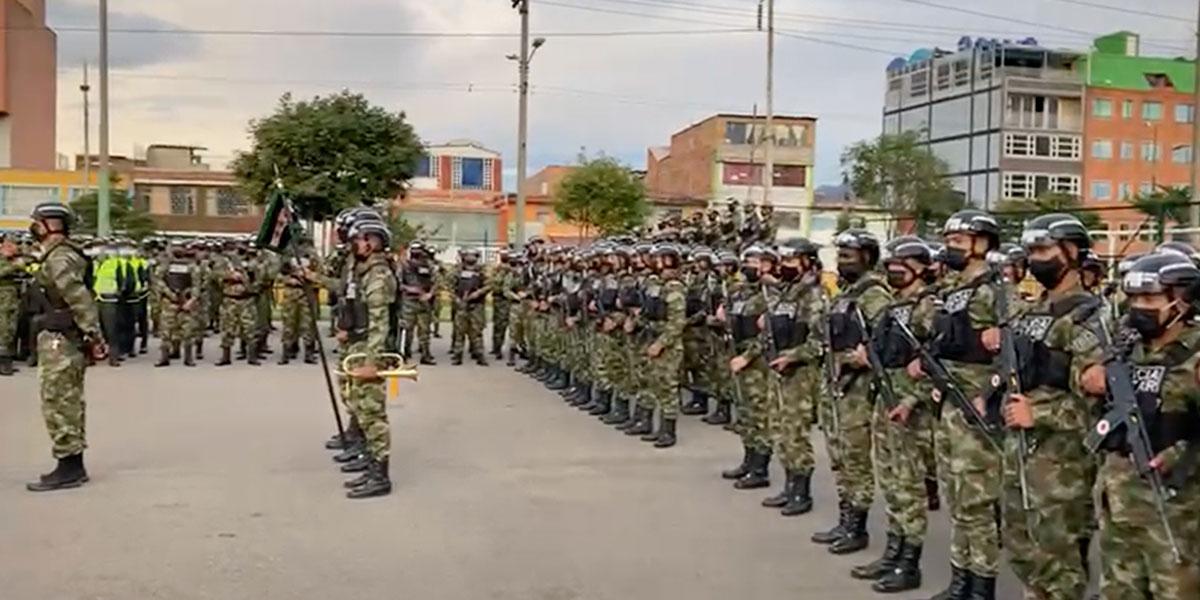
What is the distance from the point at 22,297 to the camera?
16188mm

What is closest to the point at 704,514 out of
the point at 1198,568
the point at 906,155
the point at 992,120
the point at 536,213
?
the point at 1198,568

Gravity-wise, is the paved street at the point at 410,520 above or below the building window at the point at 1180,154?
below

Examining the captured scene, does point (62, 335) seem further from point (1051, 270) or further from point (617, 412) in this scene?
point (1051, 270)

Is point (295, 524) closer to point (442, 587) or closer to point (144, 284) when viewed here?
point (442, 587)

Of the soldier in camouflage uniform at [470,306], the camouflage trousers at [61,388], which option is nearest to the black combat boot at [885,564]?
the camouflage trousers at [61,388]

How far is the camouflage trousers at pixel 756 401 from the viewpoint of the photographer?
910cm

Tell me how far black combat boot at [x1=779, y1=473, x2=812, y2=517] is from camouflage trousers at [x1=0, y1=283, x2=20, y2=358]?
1207 cm

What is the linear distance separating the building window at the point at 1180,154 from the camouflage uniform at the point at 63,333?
61.9 meters

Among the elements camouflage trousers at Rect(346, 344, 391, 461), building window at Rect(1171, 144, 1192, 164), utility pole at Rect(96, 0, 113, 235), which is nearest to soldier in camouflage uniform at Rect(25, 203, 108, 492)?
camouflage trousers at Rect(346, 344, 391, 461)

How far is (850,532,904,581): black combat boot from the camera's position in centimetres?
669

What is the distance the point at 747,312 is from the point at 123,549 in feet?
15.5

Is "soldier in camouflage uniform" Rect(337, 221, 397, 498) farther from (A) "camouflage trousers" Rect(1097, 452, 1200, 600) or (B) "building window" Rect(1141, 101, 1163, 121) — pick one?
(B) "building window" Rect(1141, 101, 1163, 121)

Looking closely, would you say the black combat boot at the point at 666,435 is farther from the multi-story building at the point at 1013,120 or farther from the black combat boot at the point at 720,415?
the multi-story building at the point at 1013,120

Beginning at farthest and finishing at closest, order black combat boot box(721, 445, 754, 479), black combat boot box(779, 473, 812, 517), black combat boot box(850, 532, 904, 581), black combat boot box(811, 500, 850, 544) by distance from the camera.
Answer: black combat boot box(721, 445, 754, 479), black combat boot box(779, 473, 812, 517), black combat boot box(811, 500, 850, 544), black combat boot box(850, 532, 904, 581)
